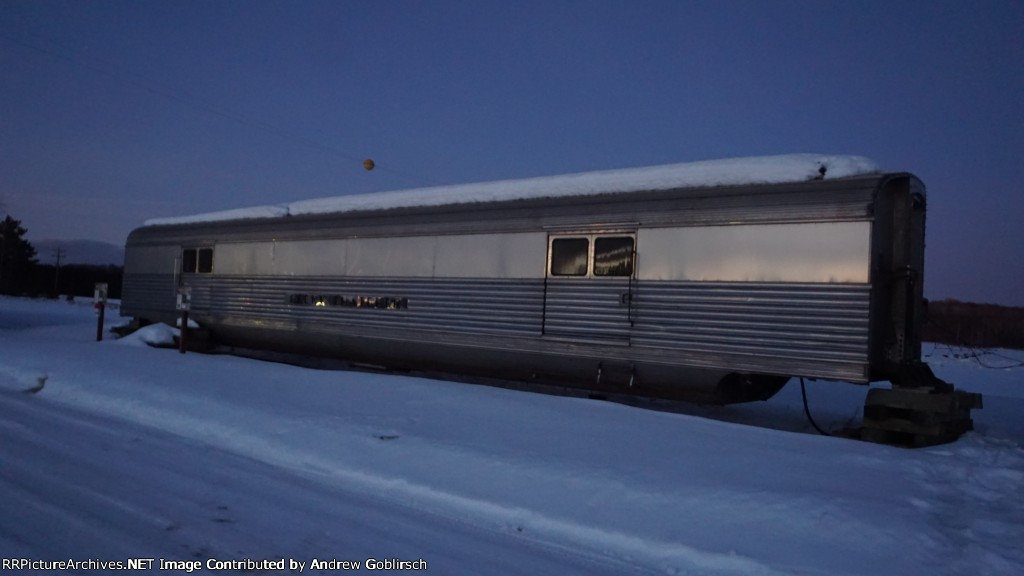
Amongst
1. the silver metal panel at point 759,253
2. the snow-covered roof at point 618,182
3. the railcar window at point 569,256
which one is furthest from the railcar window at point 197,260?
the silver metal panel at point 759,253

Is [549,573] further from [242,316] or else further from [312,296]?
[242,316]

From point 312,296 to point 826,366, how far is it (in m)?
8.50

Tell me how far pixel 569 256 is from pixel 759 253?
251cm

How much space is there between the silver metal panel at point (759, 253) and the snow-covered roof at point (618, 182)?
593mm

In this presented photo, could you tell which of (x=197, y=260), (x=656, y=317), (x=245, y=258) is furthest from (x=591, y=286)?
(x=197, y=260)

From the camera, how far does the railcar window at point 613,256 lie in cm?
926

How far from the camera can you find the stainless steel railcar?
782 cm

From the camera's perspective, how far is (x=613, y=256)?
9398 millimetres

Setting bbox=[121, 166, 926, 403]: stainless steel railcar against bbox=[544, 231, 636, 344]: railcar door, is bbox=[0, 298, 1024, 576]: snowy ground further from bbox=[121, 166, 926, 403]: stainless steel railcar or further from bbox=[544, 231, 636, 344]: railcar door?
bbox=[544, 231, 636, 344]: railcar door

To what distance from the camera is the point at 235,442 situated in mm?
7172

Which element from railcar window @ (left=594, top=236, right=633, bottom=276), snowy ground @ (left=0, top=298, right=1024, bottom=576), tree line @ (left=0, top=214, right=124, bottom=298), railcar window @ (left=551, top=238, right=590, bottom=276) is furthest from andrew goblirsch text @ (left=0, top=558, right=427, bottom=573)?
tree line @ (left=0, top=214, right=124, bottom=298)

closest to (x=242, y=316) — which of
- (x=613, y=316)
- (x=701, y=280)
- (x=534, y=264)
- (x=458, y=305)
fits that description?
(x=458, y=305)

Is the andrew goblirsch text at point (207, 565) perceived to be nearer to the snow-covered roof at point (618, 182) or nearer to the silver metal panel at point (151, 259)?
the snow-covered roof at point (618, 182)

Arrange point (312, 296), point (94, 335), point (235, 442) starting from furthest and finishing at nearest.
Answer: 1. point (94, 335)
2. point (312, 296)
3. point (235, 442)
